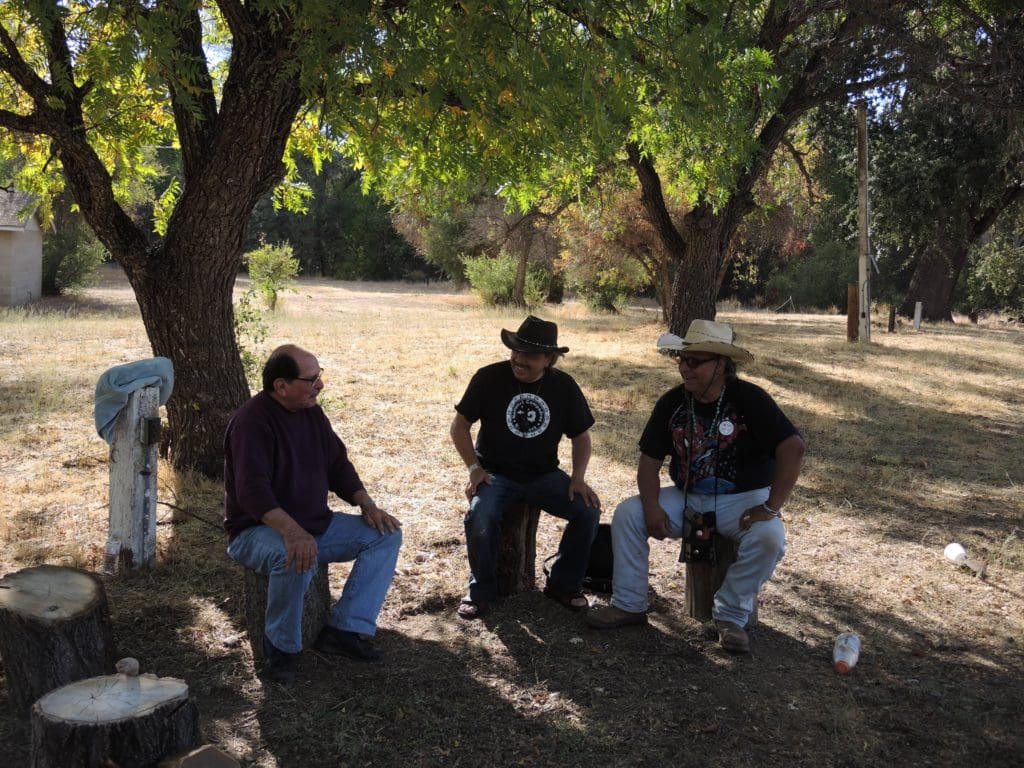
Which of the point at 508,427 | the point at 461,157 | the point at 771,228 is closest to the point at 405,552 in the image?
the point at 508,427

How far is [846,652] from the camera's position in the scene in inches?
170

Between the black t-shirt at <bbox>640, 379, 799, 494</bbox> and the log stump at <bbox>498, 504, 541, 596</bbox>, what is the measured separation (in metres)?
0.78

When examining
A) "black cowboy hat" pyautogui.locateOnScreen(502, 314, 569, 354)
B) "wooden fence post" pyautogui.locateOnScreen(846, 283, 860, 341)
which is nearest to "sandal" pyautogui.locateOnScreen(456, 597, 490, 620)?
"black cowboy hat" pyautogui.locateOnScreen(502, 314, 569, 354)

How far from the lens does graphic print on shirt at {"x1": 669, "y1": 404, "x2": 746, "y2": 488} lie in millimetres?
4594

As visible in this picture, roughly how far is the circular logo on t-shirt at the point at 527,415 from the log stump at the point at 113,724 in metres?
2.35

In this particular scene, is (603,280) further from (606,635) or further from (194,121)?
(606,635)

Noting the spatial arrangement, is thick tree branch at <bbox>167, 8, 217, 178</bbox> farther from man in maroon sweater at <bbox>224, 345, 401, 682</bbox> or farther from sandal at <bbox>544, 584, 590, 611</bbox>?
sandal at <bbox>544, 584, 590, 611</bbox>

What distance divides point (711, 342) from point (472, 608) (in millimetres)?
1841

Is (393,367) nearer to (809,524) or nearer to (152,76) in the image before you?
(809,524)

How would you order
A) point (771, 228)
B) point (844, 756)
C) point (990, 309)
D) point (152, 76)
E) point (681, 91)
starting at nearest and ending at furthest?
1. point (844, 756)
2. point (152, 76)
3. point (681, 91)
4. point (771, 228)
5. point (990, 309)

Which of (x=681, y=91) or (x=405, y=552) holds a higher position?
(x=681, y=91)

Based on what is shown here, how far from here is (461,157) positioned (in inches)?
255

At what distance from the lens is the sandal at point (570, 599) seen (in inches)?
190

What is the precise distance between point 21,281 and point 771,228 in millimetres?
21496
